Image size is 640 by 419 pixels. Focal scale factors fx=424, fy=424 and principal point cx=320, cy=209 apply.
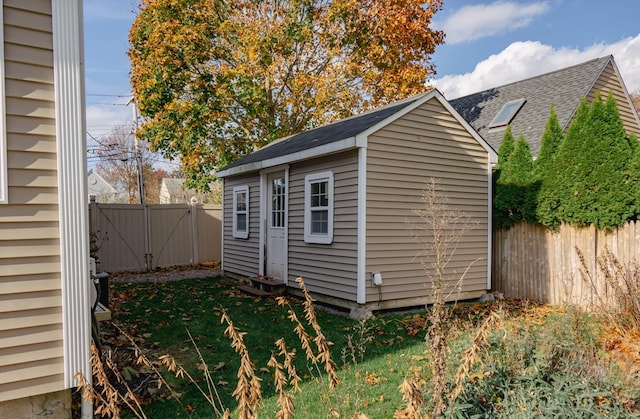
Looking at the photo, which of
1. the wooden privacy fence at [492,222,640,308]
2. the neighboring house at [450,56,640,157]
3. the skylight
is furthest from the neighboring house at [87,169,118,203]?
the wooden privacy fence at [492,222,640,308]

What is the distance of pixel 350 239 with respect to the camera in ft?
23.2

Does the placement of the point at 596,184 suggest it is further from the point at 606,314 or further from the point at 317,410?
the point at 317,410

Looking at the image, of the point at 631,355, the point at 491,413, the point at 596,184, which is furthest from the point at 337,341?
the point at 596,184

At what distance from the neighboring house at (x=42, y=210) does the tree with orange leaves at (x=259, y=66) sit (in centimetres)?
1069

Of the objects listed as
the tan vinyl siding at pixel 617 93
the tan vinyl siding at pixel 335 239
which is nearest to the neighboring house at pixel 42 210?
the tan vinyl siding at pixel 335 239

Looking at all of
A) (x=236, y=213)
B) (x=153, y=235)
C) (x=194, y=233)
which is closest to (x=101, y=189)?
(x=194, y=233)

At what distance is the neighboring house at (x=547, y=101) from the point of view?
36.2 ft

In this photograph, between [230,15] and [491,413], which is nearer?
[491,413]

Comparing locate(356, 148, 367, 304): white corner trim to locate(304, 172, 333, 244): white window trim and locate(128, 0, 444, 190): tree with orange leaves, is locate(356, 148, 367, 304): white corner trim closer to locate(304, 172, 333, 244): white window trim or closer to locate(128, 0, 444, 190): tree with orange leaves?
locate(304, 172, 333, 244): white window trim

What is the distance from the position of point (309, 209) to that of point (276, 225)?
1.55 metres

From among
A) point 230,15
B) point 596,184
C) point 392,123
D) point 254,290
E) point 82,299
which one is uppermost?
point 230,15

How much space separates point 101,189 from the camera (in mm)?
35281

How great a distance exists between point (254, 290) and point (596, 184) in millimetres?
6568

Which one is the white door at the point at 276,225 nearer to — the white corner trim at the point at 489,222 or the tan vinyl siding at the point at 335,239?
the tan vinyl siding at the point at 335,239
